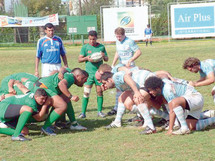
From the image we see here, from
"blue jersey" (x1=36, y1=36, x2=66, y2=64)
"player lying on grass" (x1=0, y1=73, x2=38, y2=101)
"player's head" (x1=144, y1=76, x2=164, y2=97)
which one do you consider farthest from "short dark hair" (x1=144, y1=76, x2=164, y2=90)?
"blue jersey" (x1=36, y1=36, x2=66, y2=64)

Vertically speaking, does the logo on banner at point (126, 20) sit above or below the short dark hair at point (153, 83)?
above

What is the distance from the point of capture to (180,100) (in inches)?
244

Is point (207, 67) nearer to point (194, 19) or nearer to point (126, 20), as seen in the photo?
point (194, 19)

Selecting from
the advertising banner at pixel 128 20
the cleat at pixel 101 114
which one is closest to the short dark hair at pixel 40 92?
the cleat at pixel 101 114

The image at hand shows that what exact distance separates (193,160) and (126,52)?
13.6 ft

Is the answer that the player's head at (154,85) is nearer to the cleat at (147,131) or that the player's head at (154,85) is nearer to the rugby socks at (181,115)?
the rugby socks at (181,115)

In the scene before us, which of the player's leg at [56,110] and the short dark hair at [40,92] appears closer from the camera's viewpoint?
the short dark hair at [40,92]

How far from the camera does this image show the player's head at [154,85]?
6.07 meters

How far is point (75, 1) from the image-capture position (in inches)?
2719

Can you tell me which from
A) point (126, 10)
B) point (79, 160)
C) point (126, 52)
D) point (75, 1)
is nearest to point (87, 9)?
point (75, 1)

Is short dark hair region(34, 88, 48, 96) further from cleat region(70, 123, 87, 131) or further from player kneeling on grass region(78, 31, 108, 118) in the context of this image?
player kneeling on grass region(78, 31, 108, 118)

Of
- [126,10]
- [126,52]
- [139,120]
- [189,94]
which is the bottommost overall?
[139,120]

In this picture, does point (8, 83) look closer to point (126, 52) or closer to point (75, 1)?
point (126, 52)

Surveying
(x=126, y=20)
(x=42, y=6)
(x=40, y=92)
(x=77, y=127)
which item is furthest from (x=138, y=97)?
(x=42, y=6)
